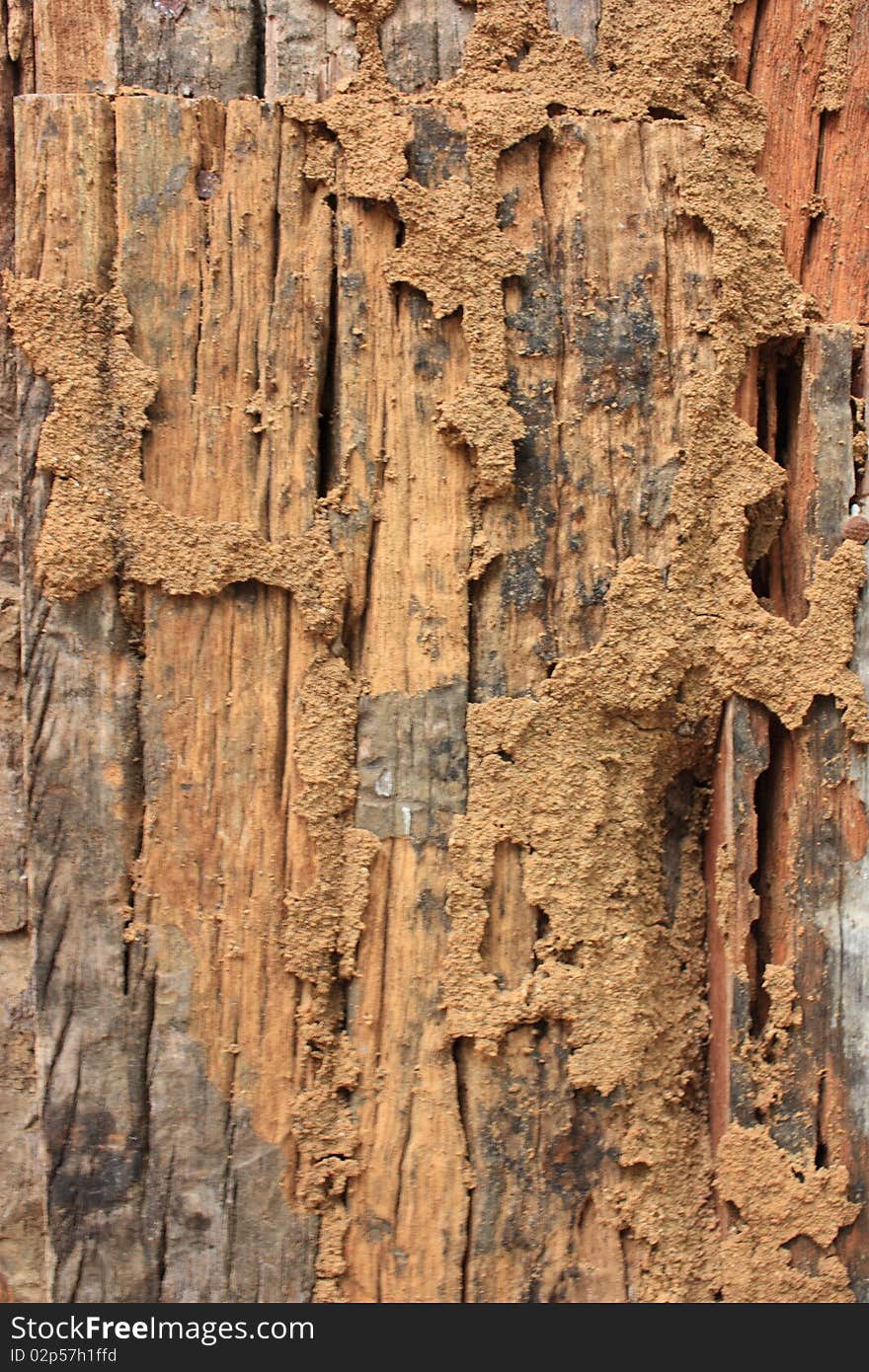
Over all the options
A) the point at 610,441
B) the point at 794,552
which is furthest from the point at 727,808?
the point at 610,441

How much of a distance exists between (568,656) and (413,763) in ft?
1.16

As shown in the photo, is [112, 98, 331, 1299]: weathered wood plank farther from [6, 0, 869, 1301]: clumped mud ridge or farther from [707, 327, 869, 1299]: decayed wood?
[707, 327, 869, 1299]: decayed wood

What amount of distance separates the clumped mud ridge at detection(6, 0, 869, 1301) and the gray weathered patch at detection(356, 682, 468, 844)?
4 centimetres

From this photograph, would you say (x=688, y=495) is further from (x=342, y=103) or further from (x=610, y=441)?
(x=342, y=103)

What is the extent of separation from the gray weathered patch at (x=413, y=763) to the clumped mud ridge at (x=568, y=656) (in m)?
0.04

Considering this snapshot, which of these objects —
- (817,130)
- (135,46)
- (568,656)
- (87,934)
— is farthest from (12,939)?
(817,130)

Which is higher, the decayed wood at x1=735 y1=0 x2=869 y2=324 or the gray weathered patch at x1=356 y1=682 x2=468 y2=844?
the decayed wood at x1=735 y1=0 x2=869 y2=324

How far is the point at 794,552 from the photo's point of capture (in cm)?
196

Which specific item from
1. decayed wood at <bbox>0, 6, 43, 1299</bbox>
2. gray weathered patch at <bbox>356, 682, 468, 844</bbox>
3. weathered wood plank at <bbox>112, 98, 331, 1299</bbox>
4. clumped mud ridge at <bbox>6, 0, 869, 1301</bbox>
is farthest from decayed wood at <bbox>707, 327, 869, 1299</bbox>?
decayed wood at <bbox>0, 6, 43, 1299</bbox>

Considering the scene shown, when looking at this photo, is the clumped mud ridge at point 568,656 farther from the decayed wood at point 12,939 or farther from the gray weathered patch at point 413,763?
the decayed wood at point 12,939

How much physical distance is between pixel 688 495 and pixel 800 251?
557 millimetres

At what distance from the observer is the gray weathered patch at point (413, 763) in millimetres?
1859

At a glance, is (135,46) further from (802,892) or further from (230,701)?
(802,892)

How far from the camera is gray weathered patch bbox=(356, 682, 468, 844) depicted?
6.10 feet
